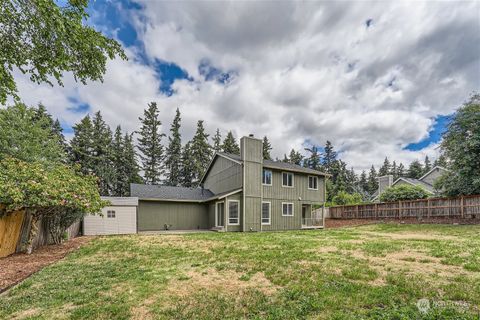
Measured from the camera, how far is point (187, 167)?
34.1 m

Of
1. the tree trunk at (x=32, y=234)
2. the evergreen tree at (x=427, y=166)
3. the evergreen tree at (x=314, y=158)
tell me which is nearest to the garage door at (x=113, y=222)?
the tree trunk at (x=32, y=234)

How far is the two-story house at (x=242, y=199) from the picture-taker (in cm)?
1655

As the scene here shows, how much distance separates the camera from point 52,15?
3416 mm

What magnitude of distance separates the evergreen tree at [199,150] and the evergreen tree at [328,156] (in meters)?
23.5

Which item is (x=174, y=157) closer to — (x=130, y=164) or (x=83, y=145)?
(x=130, y=164)

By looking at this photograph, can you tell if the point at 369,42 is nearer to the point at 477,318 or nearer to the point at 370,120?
the point at 477,318

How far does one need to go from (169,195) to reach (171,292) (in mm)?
14690

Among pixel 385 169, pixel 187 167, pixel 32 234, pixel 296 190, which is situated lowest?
pixel 32 234

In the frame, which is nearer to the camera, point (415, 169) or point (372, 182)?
point (415, 169)

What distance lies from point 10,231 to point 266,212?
13.2m

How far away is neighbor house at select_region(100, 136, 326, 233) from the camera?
1645 cm

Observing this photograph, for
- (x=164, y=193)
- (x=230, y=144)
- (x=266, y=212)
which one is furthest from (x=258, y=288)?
(x=230, y=144)

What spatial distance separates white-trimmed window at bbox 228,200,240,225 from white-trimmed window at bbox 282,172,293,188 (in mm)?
3860

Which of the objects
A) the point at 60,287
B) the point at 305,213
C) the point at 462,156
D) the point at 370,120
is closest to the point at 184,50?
the point at 60,287
